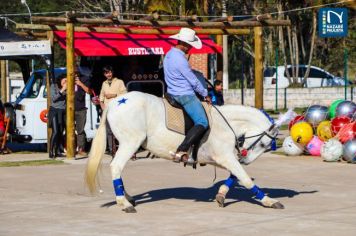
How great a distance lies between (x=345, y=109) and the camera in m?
20.6

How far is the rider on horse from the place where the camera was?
1277cm

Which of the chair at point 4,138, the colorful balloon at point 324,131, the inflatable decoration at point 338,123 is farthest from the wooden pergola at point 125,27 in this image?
the inflatable decoration at point 338,123

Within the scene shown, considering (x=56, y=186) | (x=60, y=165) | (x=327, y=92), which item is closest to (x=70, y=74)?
(x=60, y=165)

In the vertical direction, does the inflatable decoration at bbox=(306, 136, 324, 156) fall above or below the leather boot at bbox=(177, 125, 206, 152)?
below

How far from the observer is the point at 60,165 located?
744 inches

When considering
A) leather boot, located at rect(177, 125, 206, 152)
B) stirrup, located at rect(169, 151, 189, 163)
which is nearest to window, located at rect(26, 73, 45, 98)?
stirrup, located at rect(169, 151, 189, 163)

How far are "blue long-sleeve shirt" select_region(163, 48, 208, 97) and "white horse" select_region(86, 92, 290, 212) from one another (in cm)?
31

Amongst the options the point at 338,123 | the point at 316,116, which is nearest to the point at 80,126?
the point at 316,116

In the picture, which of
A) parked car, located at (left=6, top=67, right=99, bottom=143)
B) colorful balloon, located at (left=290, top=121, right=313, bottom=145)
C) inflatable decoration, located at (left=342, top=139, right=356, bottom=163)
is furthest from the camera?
parked car, located at (left=6, top=67, right=99, bottom=143)

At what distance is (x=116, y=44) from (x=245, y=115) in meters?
9.63

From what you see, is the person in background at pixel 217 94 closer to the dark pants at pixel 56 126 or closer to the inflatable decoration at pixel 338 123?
the inflatable decoration at pixel 338 123

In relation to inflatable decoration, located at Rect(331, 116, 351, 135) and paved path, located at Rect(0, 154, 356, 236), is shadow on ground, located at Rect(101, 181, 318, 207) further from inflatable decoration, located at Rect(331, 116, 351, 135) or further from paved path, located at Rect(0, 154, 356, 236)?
inflatable decoration, located at Rect(331, 116, 351, 135)

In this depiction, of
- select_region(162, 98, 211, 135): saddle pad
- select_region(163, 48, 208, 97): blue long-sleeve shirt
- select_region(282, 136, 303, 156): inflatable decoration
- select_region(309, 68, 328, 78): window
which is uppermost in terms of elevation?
select_region(163, 48, 208, 97): blue long-sleeve shirt

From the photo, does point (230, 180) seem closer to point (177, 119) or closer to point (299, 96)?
point (177, 119)
